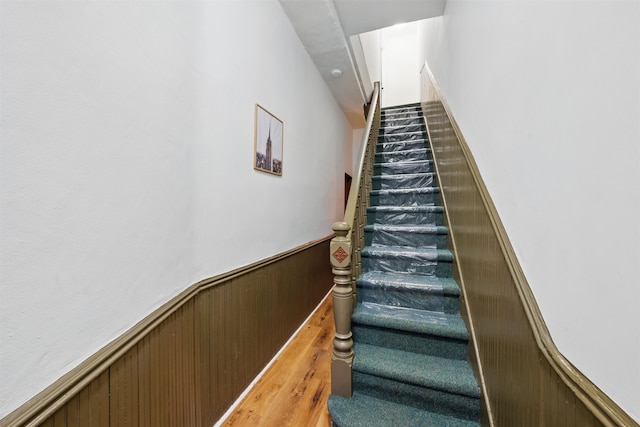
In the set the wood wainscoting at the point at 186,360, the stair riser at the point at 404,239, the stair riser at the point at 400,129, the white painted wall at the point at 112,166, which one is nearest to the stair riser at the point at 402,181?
the stair riser at the point at 404,239

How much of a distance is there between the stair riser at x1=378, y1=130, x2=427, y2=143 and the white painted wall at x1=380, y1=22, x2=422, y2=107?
2.49 m

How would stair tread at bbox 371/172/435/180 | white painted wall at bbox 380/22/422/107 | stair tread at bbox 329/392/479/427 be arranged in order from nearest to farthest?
1. stair tread at bbox 329/392/479/427
2. stair tread at bbox 371/172/435/180
3. white painted wall at bbox 380/22/422/107

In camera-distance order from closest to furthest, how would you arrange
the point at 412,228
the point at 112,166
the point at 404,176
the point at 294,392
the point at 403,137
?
the point at 112,166, the point at 294,392, the point at 412,228, the point at 404,176, the point at 403,137

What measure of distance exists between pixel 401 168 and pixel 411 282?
1.62 m

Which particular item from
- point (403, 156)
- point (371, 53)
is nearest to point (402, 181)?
point (403, 156)

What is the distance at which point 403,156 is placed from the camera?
3.08m

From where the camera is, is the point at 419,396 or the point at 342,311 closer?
the point at 419,396

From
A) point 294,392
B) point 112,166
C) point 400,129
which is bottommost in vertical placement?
point 294,392

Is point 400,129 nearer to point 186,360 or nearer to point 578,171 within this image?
point 578,171

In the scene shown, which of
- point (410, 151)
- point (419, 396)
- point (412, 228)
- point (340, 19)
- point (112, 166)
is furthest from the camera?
point (410, 151)

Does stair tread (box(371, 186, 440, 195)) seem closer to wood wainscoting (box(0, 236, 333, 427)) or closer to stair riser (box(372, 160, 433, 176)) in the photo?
stair riser (box(372, 160, 433, 176))

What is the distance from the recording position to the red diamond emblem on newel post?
1.38 metres

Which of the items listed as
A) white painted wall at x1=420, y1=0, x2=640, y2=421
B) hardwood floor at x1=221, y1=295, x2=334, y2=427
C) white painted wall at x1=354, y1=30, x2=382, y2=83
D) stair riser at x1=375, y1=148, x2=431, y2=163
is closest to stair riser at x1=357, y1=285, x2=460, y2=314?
hardwood floor at x1=221, y1=295, x2=334, y2=427

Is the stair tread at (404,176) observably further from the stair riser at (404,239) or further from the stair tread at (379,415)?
the stair tread at (379,415)
